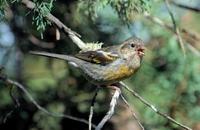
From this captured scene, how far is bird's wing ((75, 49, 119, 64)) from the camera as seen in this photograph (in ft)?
15.1

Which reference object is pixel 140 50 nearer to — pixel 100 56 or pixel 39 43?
pixel 100 56

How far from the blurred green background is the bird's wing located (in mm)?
811

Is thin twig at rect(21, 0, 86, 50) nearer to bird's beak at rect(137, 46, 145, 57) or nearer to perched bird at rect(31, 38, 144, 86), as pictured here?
perched bird at rect(31, 38, 144, 86)

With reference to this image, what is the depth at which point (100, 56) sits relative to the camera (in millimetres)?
4715

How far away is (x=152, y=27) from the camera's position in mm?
5918

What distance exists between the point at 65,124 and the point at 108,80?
1.97 m

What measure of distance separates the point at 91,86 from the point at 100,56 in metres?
1.49

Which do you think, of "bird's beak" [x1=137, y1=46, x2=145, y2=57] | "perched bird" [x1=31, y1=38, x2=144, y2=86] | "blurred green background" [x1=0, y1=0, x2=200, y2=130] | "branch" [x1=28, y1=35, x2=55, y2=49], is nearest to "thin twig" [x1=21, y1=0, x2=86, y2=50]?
"perched bird" [x1=31, y1=38, x2=144, y2=86]

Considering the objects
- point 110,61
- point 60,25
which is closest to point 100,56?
point 110,61

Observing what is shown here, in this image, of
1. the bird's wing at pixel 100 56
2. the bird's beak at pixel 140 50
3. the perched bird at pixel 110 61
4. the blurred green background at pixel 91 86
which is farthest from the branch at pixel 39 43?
the bird's beak at pixel 140 50

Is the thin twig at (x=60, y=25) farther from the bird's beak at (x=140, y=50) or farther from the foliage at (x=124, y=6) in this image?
the bird's beak at (x=140, y=50)

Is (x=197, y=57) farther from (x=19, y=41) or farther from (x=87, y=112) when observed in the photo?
(x=19, y=41)

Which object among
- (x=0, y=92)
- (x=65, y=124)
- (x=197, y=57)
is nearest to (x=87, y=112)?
(x=65, y=124)

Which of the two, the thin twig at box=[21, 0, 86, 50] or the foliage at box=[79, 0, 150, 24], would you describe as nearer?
the thin twig at box=[21, 0, 86, 50]
